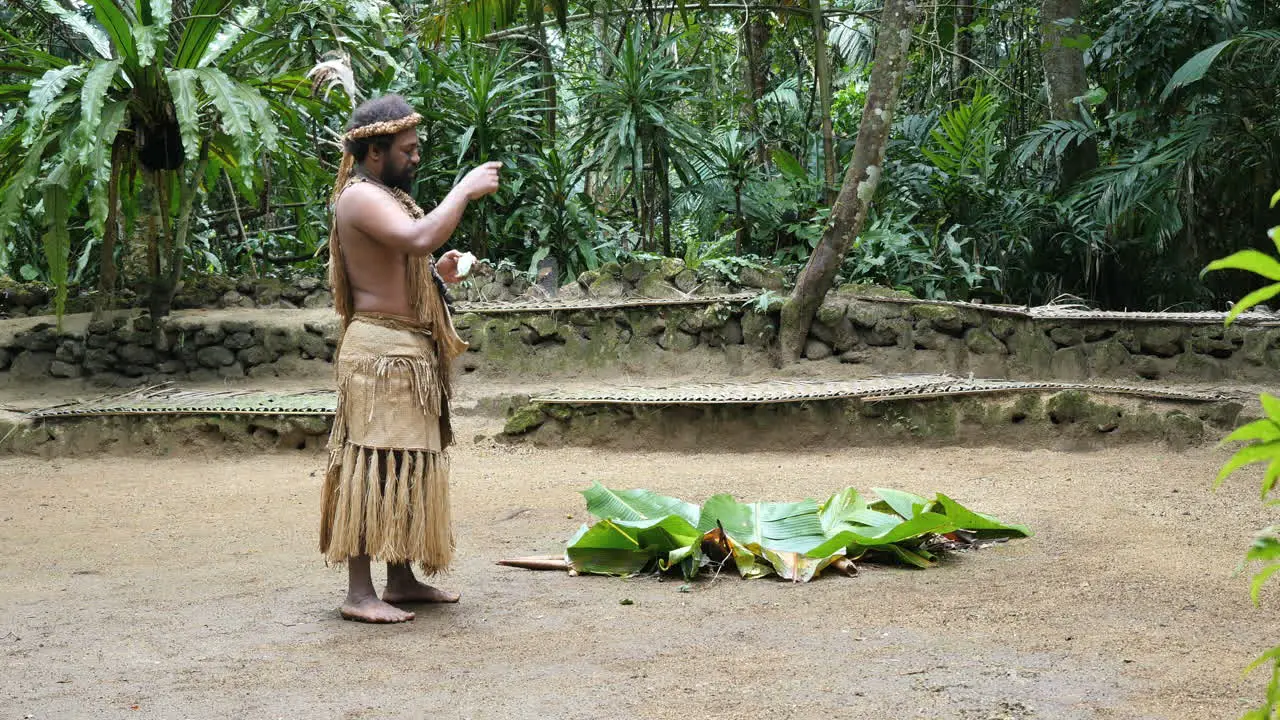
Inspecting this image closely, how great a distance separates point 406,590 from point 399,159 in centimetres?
117

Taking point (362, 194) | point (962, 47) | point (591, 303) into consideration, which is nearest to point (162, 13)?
point (591, 303)

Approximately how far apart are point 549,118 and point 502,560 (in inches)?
270

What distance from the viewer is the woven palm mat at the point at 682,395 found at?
5.61m

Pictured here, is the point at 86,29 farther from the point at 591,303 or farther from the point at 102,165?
the point at 591,303

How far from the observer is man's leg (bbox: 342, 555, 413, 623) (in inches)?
117

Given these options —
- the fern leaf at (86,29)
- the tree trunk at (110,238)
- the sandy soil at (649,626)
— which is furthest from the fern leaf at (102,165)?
the sandy soil at (649,626)

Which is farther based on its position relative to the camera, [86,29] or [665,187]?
[665,187]

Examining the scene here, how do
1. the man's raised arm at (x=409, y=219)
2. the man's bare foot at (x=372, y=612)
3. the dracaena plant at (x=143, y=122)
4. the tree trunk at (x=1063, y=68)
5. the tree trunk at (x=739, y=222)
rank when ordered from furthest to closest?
the tree trunk at (x=739, y=222), the tree trunk at (x=1063, y=68), the dracaena plant at (x=143, y=122), the man's bare foot at (x=372, y=612), the man's raised arm at (x=409, y=219)

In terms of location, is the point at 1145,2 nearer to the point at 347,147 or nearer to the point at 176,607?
the point at 347,147

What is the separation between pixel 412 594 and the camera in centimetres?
314

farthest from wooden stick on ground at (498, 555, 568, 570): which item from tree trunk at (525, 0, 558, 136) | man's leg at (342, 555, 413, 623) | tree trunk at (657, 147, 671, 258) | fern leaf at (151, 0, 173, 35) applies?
tree trunk at (525, 0, 558, 136)

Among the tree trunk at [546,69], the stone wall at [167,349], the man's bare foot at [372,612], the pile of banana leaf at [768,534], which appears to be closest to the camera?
the man's bare foot at [372,612]

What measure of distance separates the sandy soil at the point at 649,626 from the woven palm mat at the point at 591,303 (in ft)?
6.85

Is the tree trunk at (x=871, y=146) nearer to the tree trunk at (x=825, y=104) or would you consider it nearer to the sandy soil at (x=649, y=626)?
the tree trunk at (x=825, y=104)
